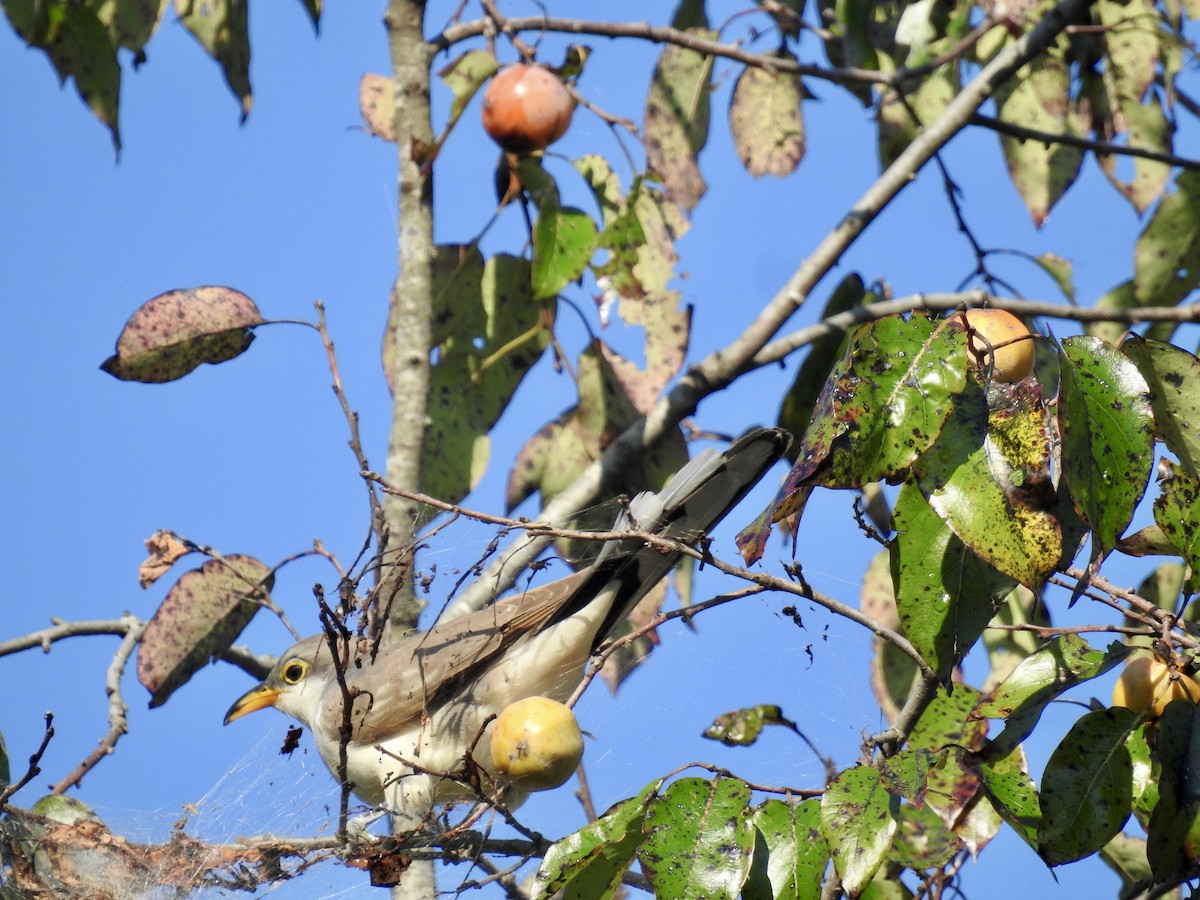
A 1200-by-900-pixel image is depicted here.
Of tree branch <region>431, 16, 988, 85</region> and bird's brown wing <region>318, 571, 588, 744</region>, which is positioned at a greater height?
tree branch <region>431, 16, 988, 85</region>

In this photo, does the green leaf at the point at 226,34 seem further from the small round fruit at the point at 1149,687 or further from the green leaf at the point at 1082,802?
the green leaf at the point at 1082,802

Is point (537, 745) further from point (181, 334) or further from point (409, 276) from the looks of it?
point (409, 276)

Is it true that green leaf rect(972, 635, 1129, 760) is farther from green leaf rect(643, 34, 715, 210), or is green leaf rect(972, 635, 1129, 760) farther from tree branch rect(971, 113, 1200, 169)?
tree branch rect(971, 113, 1200, 169)

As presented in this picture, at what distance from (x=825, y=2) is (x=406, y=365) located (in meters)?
2.99

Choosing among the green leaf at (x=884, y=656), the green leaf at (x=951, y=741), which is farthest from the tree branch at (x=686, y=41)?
the green leaf at (x=951, y=741)

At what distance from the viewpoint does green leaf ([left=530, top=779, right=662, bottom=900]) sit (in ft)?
6.98

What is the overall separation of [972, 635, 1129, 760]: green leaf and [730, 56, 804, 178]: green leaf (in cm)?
263

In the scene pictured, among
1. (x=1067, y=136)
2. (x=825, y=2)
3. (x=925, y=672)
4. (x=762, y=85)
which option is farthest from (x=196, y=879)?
(x=825, y=2)

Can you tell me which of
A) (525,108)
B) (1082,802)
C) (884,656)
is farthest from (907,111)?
(1082,802)

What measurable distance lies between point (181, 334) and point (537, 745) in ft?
6.25

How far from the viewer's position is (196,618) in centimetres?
394

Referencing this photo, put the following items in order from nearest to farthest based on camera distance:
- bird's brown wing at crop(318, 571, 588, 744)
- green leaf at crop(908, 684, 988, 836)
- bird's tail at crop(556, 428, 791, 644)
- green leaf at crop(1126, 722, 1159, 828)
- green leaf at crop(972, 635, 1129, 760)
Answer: green leaf at crop(972, 635, 1129, 760)
green leaf at crop(1126, 722, 1159, 828)
green leaf at crop(908, 684, 988, 836)
bird's tail at crop(556, 428, 791, 644)
bird's brown wing at crop(318, 571, 588, 744)

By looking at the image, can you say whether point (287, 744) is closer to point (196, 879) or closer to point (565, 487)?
point (196, 879)

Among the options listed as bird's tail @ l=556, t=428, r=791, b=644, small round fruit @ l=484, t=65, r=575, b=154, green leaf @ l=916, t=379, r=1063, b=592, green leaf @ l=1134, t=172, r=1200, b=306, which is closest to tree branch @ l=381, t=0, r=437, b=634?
small round fruit @ l=484, t=65, r=575, b=154
